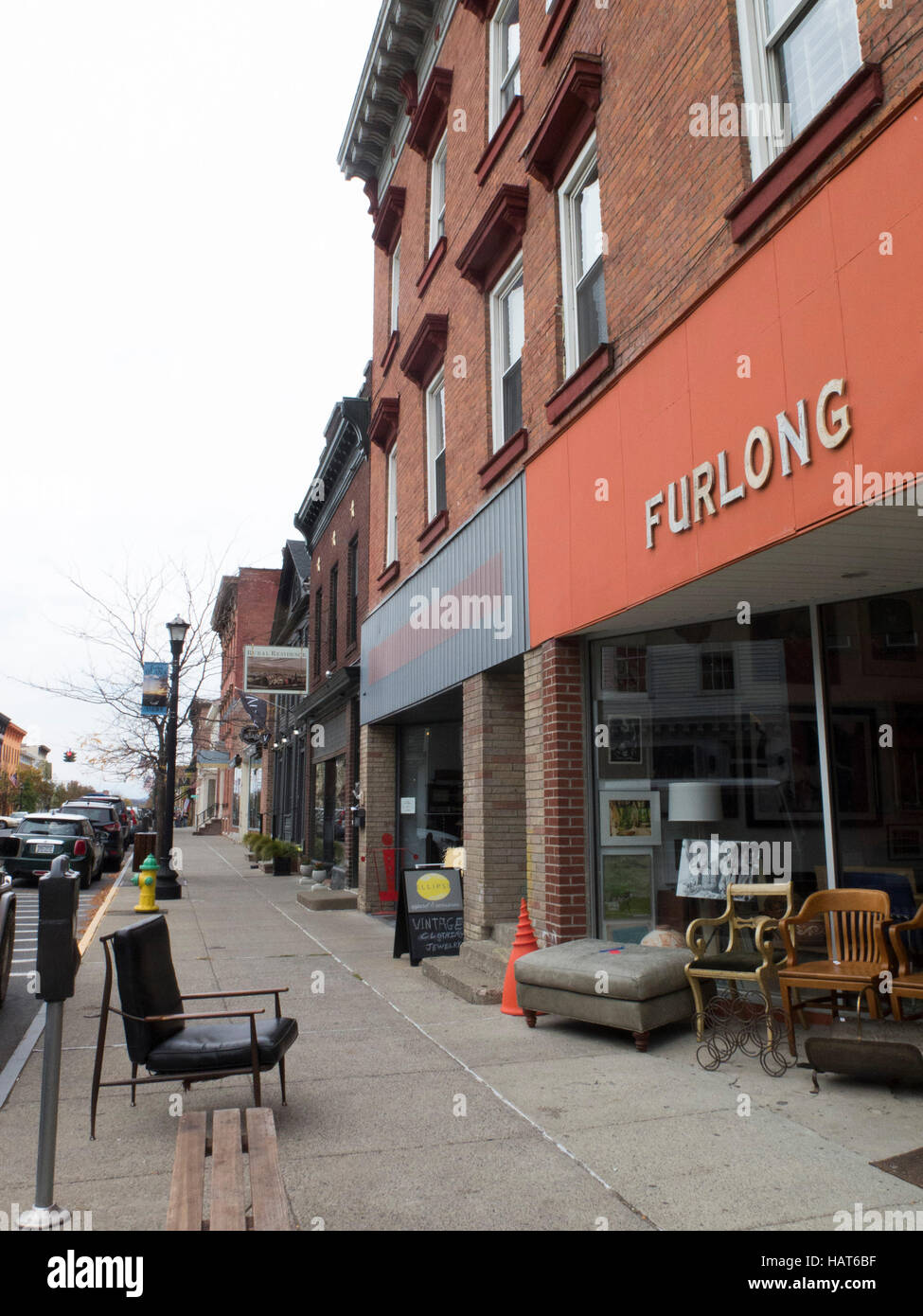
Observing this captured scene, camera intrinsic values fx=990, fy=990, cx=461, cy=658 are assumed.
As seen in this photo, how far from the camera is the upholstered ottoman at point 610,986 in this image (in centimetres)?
675

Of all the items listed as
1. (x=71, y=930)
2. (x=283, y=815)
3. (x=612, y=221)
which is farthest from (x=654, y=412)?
(x=283, y=815)

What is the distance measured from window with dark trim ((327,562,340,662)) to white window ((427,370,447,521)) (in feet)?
28.8

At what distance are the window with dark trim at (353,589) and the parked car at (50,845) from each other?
6924mm

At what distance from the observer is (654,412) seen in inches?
276

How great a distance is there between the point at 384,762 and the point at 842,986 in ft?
36.0

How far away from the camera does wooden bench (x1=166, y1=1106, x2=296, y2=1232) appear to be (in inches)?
132

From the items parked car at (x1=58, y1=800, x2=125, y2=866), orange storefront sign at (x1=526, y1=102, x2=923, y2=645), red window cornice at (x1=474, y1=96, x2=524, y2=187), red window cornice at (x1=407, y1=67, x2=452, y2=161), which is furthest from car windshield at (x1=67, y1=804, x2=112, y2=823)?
orange storefront sign at (x1=526, y1=102, x2=923, y2=645)

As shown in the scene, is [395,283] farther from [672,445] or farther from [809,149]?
[809,149]

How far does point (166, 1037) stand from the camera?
562 cm

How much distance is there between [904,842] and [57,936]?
557 centimetres

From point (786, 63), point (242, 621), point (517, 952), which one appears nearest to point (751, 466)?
point (786, 63)

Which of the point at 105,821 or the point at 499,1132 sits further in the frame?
the point at 105,821

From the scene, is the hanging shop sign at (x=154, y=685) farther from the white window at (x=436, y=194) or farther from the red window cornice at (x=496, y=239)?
the red window cornice at (x=496, y=239)

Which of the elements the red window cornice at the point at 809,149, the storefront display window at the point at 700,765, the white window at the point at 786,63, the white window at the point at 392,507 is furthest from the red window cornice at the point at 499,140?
the storefront display window at the point at 700,765
